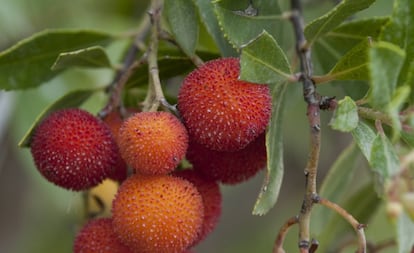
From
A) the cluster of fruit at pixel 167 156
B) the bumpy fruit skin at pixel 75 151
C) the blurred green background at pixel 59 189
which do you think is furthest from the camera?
the blurred green background at pixel 59 189

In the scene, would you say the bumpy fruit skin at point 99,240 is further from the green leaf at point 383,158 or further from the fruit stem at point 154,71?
the green leaf at point 383,158

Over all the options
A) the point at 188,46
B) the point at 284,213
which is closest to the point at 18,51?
the point at 188,46

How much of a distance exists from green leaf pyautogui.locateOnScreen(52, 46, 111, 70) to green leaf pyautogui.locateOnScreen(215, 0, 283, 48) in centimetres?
28

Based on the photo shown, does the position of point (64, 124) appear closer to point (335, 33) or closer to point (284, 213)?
point (335, 33)

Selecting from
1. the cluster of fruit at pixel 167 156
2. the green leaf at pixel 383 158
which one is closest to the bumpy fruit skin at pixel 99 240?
the cluster of fruit at pixel 167 156

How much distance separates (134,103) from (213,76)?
15.9 inches

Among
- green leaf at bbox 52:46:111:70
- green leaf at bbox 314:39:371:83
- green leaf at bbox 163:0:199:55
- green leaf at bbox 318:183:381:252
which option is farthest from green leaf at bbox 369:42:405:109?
green leaf at bbox 318:183:381:252

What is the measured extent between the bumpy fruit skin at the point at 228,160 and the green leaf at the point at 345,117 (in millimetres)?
238

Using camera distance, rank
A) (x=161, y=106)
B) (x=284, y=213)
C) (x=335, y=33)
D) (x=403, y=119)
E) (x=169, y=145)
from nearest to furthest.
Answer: (x=403, y=119)
(x=169, y=145)
(x=161, y=106)
(x=335, y=33)
(x=284, y=213)

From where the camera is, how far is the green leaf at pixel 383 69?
108cm

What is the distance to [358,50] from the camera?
1354 millimetres

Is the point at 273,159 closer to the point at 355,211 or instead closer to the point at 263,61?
the point at 263,61

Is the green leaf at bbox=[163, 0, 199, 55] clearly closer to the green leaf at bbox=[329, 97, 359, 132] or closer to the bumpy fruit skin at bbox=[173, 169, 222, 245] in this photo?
the bumpy fruit skin at bbox=[173, 169, 222, 245]

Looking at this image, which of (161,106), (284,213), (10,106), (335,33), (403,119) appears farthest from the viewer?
(284,213)
